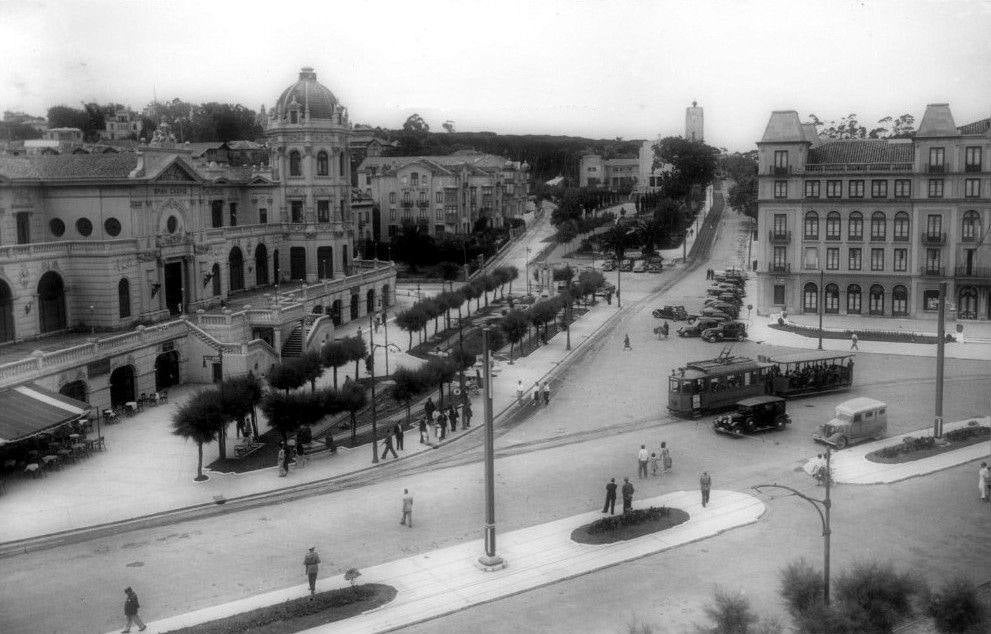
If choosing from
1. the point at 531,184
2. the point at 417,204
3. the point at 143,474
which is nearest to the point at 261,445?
the point at 143,474

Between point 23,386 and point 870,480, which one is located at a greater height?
point 23,386

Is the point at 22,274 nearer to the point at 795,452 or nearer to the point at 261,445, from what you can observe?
the point at 261,445

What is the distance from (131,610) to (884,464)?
26.2m

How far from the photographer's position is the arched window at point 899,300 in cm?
7175

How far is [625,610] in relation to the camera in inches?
922

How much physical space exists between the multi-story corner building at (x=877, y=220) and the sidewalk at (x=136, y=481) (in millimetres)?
38999

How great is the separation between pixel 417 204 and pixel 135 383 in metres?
77.6

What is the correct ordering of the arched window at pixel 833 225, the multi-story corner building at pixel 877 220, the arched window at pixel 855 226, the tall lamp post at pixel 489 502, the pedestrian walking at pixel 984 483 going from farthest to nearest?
the arched window at pixel 833 225
the arched window at pixel 855 226
the multi-story corner building at pixel 877 220
the pedestrian walking at pixel 984 483
the tall lamp post at pixel 489 502

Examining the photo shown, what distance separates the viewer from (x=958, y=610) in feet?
66.0

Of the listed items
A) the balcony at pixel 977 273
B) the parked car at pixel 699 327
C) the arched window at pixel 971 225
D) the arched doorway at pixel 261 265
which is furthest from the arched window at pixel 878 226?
the arched doorway at pixel 261 265

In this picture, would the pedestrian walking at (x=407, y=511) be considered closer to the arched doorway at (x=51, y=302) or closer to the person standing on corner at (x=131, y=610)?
the person standing on corner at (x=131, y=610)

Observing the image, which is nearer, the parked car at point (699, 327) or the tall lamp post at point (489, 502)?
the tall lamp post at point (489, 502)

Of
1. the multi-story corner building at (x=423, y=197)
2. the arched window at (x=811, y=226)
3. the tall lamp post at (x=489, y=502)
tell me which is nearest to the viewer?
the tall lamp post at (x=489, y=502)

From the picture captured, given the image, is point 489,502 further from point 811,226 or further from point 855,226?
point 855,226
